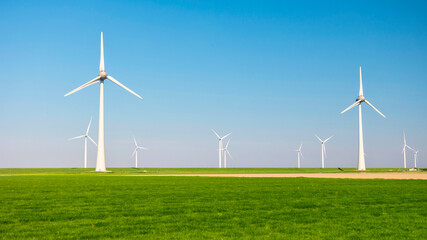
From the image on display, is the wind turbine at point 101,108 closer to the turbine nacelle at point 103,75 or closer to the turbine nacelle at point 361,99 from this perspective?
the turbine nacelle at point 103,75

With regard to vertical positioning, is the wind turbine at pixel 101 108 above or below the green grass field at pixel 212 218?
above

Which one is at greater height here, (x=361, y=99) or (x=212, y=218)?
(x=361, y=99)

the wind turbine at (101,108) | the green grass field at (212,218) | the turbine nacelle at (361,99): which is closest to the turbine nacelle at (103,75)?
the wind turbine at (101,108)

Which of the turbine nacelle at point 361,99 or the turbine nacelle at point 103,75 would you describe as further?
the turbine nacelle at point 361,99

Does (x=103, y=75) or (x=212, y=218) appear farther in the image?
(x=103, y=75)

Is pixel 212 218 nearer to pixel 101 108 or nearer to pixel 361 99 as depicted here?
pixel 101 108

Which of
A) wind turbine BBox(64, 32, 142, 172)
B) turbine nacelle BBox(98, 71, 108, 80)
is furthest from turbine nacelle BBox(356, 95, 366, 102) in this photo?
turbine nacelle BBox(98, 71, 108, 80)

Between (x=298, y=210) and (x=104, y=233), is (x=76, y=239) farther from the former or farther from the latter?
(x=298, y=210)

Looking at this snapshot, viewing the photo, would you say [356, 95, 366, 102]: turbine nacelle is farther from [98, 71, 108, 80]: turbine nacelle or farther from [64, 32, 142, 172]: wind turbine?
[98, 71, 108, 80]: turbine nacelle

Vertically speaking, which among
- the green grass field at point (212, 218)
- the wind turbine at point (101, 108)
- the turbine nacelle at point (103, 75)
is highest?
the turbine nacelle at point (103, 75)

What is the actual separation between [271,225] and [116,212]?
22.2 ft

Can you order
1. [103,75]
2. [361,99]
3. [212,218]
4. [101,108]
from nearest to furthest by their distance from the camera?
[212,218]
[101,108]
[103,75]
[361,99]

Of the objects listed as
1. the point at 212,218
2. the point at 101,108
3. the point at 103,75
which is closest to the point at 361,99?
the point at 103,75

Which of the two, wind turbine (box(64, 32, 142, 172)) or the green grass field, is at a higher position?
wind turbine (box(64, 32, 142, 172))
